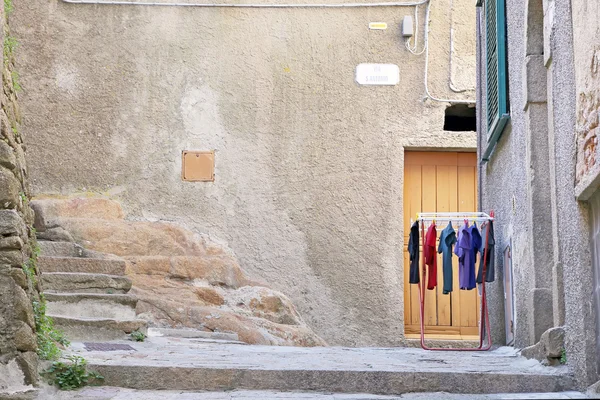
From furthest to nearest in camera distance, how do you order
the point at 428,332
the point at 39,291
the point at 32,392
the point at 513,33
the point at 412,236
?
the point at 428,332, the point at 412,236, the point at 513,33, the point at 39,291, the point at 32,392

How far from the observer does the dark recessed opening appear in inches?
448

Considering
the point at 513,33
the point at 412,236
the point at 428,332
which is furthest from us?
the point at 428,332

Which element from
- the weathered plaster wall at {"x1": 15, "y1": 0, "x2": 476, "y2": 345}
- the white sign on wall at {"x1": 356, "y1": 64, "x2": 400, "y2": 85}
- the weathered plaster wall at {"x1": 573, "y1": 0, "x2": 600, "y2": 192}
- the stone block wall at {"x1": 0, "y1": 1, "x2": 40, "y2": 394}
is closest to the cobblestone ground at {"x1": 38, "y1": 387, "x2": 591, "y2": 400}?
the stone block wall at {"x1": 0, "y1": 1, "x2": 40, "y2": 394}

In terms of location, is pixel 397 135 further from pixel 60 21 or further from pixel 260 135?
pixel 60 21

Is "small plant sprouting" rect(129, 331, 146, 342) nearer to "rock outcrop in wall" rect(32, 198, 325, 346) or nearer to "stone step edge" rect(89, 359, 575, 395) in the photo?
→ "rock outcrop in wall" rect(32, 198, 325, 346)

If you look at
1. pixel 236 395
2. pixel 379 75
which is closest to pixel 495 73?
pixel 379 75

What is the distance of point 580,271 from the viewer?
5.02 metres

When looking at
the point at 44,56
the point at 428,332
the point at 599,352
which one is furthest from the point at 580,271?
the point at 44,56

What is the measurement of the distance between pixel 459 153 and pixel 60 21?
5.00 metres

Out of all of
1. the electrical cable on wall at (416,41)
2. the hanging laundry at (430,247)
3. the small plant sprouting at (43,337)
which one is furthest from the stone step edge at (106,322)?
the electrical cable on wall at (416,41)

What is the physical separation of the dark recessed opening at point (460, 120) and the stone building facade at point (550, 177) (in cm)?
213

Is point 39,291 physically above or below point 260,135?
below

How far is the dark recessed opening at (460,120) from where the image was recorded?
1139cm

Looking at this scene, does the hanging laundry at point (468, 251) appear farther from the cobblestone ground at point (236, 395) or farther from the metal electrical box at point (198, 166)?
the metal electrical box at point (198, 166)
